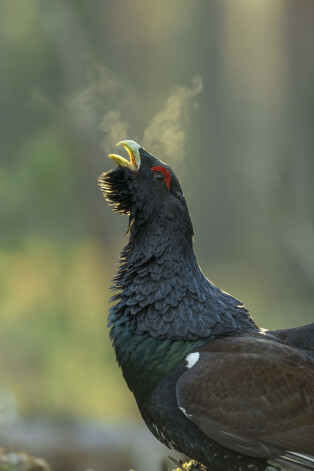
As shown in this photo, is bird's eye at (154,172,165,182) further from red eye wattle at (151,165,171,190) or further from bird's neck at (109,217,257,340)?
bird's neck at (109,217,257,340)

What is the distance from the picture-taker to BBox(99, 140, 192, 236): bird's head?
2473 millimetres

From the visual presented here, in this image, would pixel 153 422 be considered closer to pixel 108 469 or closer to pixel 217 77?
pixel 108 469

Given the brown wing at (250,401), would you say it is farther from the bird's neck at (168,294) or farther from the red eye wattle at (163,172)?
the red eye wattle at (163,172)

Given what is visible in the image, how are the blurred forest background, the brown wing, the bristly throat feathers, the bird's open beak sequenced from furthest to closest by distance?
the blurred forest background < the bird's open beak < the bristly throat feathers < the brown wing

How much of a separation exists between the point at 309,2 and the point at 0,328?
16.8 ft

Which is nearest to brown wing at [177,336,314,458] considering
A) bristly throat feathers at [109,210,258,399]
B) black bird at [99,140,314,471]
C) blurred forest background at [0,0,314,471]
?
black bird at [99,140,314,471]

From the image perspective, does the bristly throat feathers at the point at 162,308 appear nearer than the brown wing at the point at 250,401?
No

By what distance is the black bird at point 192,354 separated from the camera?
2.12m

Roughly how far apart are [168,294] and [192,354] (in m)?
0.28

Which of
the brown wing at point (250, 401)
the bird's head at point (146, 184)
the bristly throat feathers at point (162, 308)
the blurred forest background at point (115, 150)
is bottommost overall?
the brown wing at point (250, 401)

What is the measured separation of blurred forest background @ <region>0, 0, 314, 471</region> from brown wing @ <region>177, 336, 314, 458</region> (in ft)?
12.0

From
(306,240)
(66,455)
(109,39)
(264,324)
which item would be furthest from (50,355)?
(109,39)

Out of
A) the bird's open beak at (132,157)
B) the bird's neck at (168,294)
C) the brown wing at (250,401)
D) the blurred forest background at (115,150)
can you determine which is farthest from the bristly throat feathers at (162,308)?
the blurred forest background at (115,150)

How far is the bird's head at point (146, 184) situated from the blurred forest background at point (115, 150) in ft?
10.5
